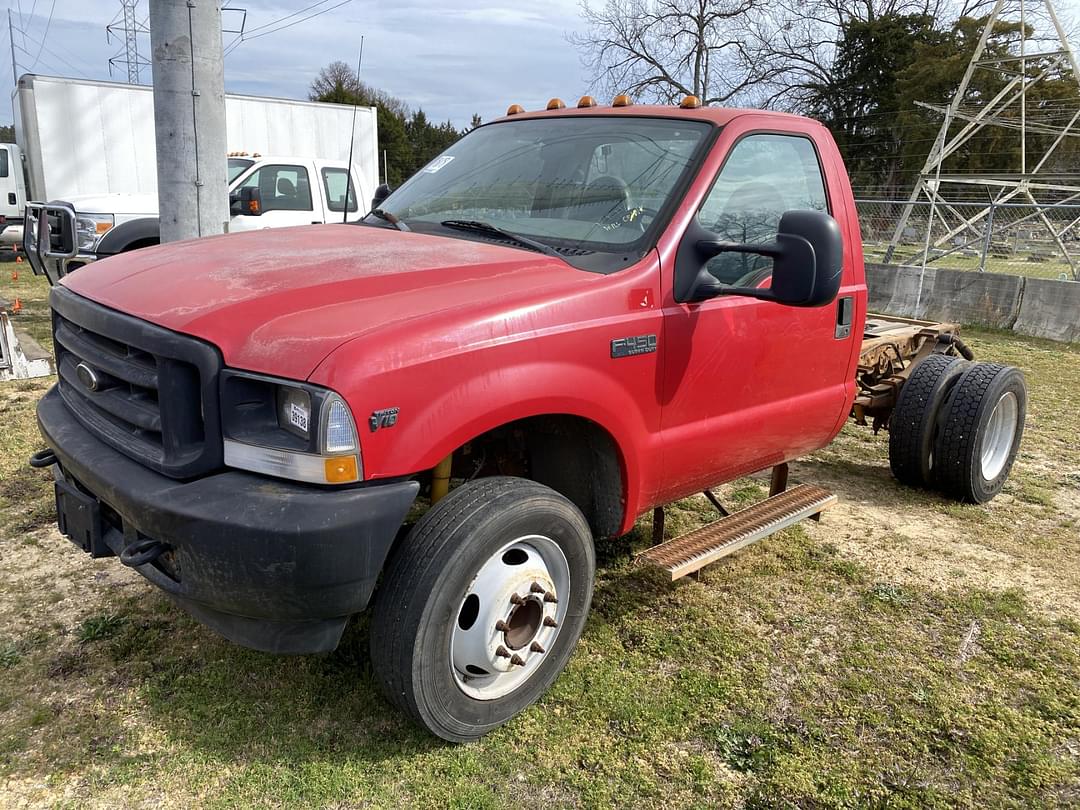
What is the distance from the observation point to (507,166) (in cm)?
369

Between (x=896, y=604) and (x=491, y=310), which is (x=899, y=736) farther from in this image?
(x=491, y=310)

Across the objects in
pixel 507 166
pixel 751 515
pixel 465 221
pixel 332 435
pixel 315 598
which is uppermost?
pixel 507 166

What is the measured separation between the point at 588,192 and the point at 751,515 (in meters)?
1.67

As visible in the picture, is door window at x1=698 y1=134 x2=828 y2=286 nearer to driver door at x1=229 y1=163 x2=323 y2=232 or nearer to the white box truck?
driver door at x1=229 y1=163 x2=323 y2=232

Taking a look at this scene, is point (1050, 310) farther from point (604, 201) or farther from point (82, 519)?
point (82, 519)

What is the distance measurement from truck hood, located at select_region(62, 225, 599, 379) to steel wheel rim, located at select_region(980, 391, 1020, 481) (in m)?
3.49

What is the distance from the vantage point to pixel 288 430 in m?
2.28

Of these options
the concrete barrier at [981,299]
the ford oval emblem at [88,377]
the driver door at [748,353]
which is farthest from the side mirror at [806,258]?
the concrete barrier at [981,299]

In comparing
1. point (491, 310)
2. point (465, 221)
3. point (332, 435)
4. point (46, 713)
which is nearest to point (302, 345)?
point (332, 435)

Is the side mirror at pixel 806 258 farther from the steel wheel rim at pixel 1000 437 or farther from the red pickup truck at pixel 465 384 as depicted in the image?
the steel wheel rim at pixel 1000 437

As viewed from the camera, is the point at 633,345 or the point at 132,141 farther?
the point at 132,141

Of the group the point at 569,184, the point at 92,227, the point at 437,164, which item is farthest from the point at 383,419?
the point at 92,227

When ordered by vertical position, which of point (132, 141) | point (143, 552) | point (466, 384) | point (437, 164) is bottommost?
point (143, 552)

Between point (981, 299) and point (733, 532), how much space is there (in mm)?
10516
